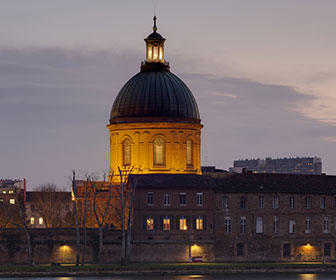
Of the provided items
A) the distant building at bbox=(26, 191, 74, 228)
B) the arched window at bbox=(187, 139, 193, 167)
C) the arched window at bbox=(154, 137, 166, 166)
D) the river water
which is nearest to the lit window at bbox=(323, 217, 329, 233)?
the arched window at bbox=(187, 139, 193, 167)

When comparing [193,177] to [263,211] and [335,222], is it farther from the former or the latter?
[335,222]

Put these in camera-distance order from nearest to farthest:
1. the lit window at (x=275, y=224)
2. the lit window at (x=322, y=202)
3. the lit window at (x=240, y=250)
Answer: the lit window at (x=240, y=250), the lit window at (x=275, y=224), the lit window at (x=322, y=202)

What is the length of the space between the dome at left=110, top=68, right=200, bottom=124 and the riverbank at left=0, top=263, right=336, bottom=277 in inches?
1024

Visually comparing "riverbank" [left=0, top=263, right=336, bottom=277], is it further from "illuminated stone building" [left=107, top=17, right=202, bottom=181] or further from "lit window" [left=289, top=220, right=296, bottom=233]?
"illuminated stone building" [left=107, top=17, right=202, bottom=181]

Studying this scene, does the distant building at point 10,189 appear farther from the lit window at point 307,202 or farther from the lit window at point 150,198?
the lit window at point 307,202

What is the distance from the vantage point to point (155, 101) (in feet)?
419

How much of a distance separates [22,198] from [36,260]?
5845 centimetres

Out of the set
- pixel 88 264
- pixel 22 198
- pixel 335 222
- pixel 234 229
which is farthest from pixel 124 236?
pixel 22 198

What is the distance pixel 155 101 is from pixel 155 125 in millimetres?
2891

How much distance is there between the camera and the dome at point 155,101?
127312mm

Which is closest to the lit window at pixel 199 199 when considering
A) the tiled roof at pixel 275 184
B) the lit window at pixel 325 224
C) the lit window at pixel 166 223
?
the tiled roof at pixel 275 184

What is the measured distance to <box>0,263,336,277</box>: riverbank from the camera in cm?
9831

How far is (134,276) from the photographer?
326 ft

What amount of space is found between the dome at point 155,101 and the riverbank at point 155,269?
26.0 metres
